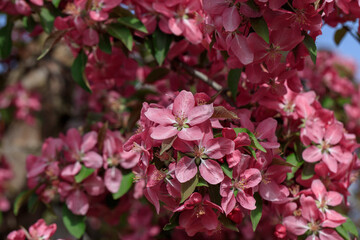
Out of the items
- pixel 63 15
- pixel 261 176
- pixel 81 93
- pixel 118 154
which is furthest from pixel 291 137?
pixel 81 93

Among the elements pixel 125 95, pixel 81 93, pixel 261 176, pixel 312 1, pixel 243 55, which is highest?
pixel 312 1

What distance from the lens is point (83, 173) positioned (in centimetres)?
153

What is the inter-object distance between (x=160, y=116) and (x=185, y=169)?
0.15 m

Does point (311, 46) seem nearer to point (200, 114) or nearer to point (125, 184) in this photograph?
point (200, 114)

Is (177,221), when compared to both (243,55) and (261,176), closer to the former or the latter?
(261,176)

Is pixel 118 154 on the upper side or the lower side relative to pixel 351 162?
lower

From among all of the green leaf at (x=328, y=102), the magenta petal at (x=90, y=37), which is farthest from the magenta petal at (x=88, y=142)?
the green leaf at (x=328, y=102)

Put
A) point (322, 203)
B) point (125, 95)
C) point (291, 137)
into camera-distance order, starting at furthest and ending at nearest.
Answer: point (125, 95), point (291, 137), point (322, 203)

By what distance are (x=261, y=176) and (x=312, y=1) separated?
1.46 ft

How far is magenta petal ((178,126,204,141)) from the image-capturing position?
96 centimetres

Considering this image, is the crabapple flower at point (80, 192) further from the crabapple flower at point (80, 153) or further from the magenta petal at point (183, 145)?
the magenta petal at point (183, 145)

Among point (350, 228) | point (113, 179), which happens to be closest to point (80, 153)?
point (113, 179)

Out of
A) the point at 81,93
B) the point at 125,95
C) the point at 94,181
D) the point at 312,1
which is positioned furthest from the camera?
the point at 81,93

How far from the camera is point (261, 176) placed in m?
1.06
